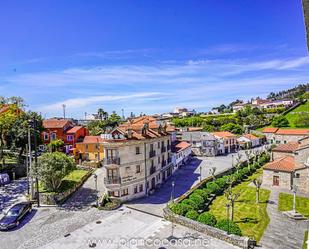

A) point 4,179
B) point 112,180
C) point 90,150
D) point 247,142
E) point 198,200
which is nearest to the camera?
point 198,200

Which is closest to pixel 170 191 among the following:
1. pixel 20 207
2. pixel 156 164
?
pixel 156 164

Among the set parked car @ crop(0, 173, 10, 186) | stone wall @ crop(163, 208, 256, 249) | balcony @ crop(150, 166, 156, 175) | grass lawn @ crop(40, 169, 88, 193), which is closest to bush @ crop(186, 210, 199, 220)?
stone wall @ crop(163, 208, 256, 249)

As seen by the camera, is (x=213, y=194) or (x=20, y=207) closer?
(x=20, y=207)

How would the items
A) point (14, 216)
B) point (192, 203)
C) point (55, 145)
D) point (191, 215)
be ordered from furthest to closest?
point (55, 145)
point (192, 203)
point (14, 216)
point (191, 215)

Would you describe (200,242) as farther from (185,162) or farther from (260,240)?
(185,162)

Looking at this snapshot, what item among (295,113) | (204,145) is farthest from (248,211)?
(295,113)

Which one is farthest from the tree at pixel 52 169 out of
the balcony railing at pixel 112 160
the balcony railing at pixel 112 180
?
the balcony railing at pixel 112 180

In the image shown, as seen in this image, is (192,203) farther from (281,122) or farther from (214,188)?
(281,122)
